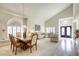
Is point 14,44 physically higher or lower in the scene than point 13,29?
lower

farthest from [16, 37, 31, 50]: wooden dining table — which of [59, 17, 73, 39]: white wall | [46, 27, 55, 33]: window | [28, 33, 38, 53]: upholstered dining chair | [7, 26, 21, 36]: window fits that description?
[59, 17, 73, 39]: white wall

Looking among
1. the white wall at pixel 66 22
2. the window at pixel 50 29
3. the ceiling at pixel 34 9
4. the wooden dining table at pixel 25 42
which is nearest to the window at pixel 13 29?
the wooden dining table at pixel 25 42

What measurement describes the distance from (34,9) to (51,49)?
1.19 m

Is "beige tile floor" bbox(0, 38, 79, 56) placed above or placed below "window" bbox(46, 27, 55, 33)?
below

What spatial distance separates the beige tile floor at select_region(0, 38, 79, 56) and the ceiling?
0.69 meters

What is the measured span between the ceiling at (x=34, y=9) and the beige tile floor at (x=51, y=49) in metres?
0.69

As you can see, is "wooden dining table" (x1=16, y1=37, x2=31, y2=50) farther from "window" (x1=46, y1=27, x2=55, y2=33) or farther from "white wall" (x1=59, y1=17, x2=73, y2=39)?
"white wall" (x1=59, y1=17, x2=73, y2=39)

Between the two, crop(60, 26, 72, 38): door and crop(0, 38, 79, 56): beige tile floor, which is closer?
crop(0, 38, 79, 56): beige tile floor

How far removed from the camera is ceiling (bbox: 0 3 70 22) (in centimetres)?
360

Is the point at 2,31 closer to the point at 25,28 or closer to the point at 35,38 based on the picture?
the point at 25,28

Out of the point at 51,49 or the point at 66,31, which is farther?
the point at 66,31

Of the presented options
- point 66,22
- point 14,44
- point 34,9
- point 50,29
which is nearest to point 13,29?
point 14,44

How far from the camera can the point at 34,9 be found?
366 cm

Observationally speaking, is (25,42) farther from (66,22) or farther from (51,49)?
(66,22)
